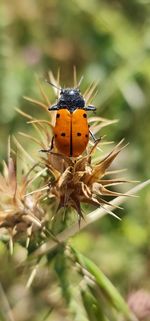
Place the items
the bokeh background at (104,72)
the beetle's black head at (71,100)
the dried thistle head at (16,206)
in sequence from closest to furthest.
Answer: the dried thistle head at (16,206) → the beetle's black head at (71,100) → the bokeh background at (104,72)

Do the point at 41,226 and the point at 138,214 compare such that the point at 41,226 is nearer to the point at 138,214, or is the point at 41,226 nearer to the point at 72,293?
the point at 72,293

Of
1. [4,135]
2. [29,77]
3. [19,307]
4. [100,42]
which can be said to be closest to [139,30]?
[100,42]

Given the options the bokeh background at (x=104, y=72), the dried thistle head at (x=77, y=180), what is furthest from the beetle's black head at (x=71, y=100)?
the bokeh background at (x=104, y=72)

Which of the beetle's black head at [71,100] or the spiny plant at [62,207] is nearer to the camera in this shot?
the spiny plant at [62,207]

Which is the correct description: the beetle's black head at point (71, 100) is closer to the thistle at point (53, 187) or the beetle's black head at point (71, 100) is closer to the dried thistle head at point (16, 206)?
the thistle at point (53, 187)

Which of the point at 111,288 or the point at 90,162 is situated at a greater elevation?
the point at 90,162

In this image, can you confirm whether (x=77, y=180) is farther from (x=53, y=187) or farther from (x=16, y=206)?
(x=16, y=206)

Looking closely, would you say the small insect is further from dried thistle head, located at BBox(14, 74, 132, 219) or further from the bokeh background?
the bokeh background

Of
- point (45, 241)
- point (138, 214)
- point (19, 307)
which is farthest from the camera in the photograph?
point (138, 214)
